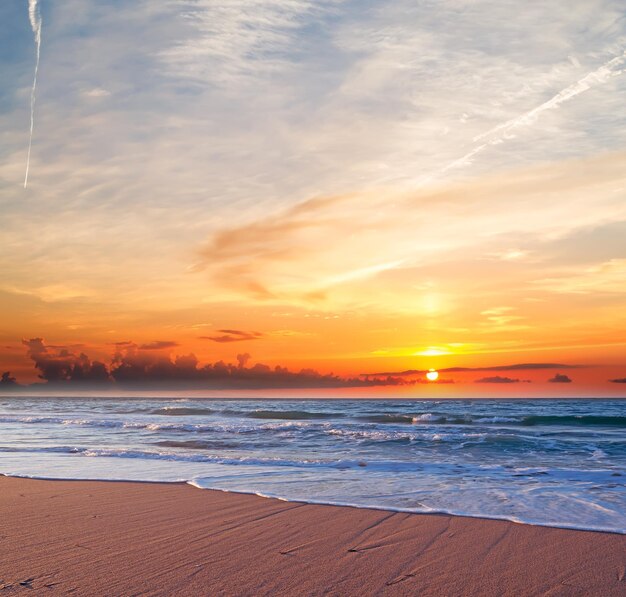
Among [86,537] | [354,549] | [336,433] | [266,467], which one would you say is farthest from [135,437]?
[354,549]

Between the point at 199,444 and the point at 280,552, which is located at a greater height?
the point at 280,552

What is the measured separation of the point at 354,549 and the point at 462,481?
192 inches

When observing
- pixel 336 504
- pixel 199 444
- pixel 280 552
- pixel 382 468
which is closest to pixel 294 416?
pixel 199 444

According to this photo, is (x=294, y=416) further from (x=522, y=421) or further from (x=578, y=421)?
(x=578, y=421)

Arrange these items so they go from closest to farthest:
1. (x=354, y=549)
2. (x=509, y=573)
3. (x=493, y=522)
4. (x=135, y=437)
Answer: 1. (x=509, y=573)
2. (x=354, y=549)
3. (x=493, y=522)
4. (x=135, y=437)

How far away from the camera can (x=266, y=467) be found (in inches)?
432

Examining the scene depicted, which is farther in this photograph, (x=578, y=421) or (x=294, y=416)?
(x=294, y=416)

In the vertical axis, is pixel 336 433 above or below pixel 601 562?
below

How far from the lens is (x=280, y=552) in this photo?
16.5 ft

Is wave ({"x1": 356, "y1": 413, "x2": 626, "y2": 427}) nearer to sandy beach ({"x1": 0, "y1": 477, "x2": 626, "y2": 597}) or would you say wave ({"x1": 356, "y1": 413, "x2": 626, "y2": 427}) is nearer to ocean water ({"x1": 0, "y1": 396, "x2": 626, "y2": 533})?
ocean water ({"x1": 0, "y1": 396, "x2": 626, "y2": 533})

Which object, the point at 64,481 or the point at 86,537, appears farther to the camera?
the point at 64,481

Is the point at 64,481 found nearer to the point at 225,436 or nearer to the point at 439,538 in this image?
the point at 439,538

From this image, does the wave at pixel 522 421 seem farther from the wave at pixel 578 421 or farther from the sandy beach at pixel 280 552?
the sandy beach at pixel 280 552

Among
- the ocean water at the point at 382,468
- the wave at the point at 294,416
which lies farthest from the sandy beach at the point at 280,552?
the wave at the point at 294,416
